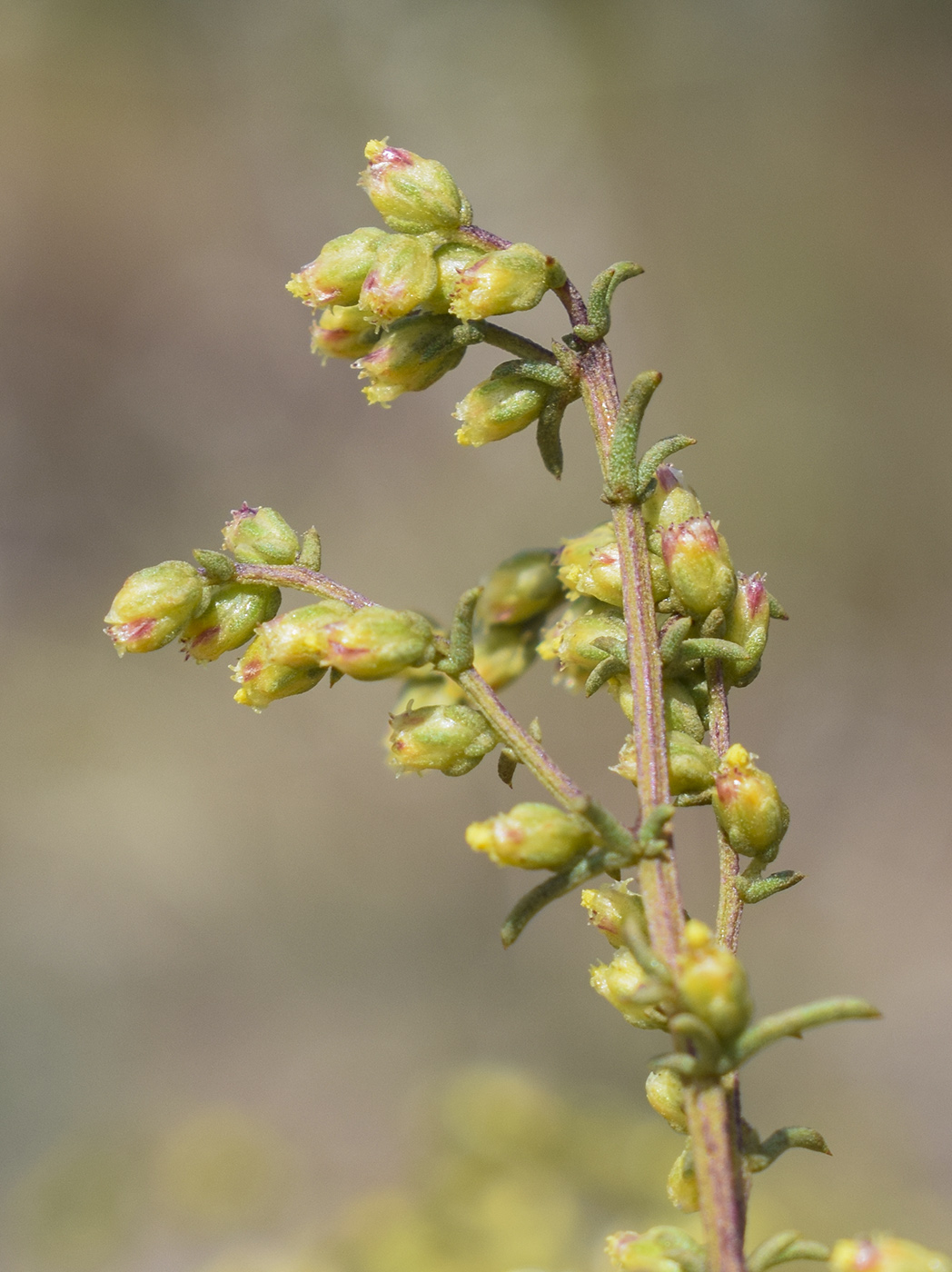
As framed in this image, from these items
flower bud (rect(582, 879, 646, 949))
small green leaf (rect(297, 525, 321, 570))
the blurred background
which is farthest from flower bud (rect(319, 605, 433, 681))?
the blurred background

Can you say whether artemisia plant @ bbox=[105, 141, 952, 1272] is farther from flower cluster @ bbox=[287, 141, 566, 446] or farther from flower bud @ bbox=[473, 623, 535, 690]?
flower bud @ bbox=[473, 623, 535, 690]

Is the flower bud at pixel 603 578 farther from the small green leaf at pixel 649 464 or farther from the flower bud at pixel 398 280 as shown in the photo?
the flower bud at pixel 398 280

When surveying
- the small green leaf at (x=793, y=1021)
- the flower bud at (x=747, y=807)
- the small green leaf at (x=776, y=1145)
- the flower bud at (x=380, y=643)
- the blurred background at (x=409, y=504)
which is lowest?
the small green leaf at (x=776, y=1145)

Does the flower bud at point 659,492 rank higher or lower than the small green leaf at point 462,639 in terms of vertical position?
higher

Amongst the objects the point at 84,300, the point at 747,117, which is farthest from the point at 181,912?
the point at 747,117

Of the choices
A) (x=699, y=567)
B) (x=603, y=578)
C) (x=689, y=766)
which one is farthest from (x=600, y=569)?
(x=689, y=766)

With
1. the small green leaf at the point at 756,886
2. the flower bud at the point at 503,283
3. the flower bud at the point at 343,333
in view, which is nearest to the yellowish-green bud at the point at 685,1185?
the small green leaf at the point at 756,886
